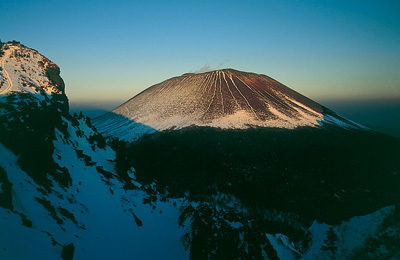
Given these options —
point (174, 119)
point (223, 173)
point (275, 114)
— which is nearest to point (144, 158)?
point (223, 173)

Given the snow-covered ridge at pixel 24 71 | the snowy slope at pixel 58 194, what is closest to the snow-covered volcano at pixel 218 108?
the snow-covered ridge at pixel 24 71

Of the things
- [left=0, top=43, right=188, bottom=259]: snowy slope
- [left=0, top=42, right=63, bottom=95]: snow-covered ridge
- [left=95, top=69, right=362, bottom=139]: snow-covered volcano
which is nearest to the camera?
[left=0, top=43, right=188, bottom=259]: snowy slope

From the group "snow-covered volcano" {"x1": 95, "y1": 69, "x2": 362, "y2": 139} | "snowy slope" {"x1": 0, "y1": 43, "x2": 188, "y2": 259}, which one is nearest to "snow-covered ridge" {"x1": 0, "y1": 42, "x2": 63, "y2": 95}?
"snowy slope" {"x1": 0, "y1": 43, "x2": 188, "y2": 259}

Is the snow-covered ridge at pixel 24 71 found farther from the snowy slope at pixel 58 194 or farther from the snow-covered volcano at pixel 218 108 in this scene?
the snow-covered volcano at pixel 218 108

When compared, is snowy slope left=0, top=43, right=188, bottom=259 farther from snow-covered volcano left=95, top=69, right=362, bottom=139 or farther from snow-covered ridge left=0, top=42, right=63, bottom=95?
snow-covered volcano left=95, top=69, right=362, bottom=139

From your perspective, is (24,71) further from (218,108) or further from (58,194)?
(218,108)

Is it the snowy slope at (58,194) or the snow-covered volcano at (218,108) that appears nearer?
the snowy slope at (58,194)

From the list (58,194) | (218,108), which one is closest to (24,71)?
(58,194)

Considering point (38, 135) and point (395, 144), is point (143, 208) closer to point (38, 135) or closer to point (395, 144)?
point (38, 135)
